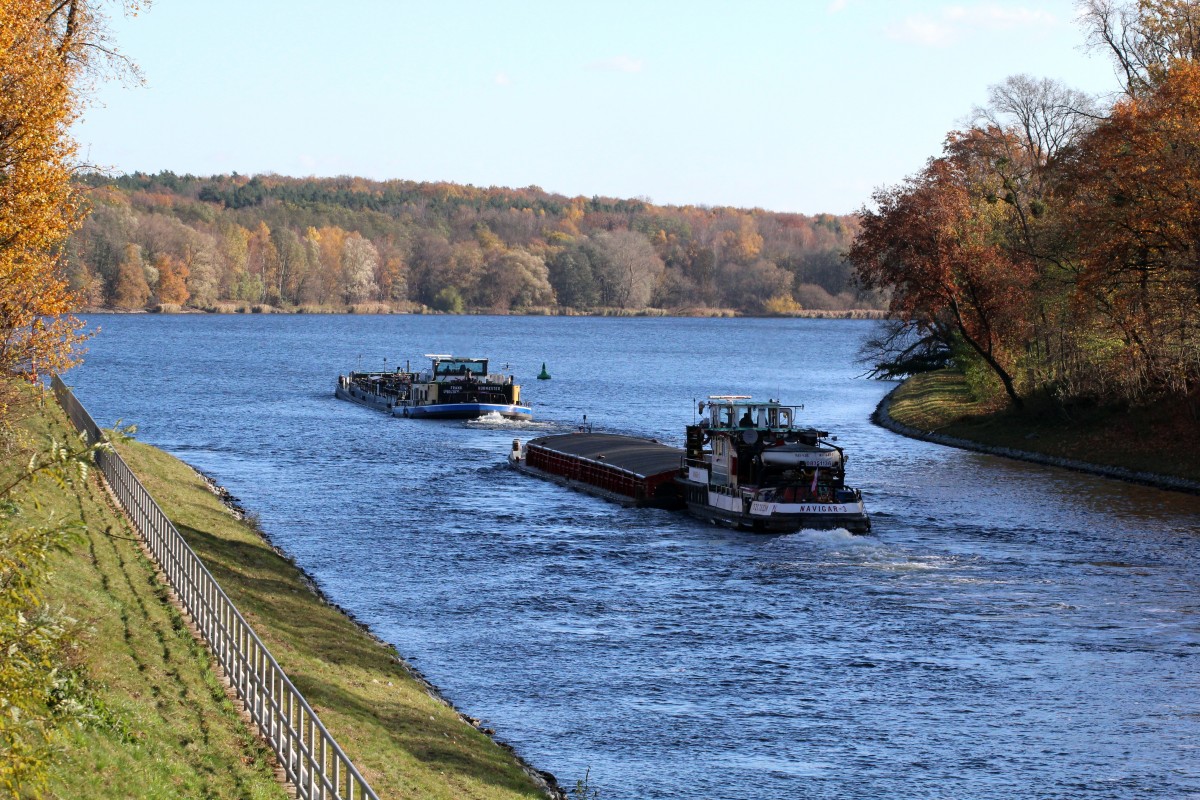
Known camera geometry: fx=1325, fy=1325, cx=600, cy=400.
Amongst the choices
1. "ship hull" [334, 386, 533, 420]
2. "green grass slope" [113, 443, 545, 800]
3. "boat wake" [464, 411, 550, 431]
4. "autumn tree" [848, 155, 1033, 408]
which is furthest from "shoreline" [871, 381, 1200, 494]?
"green grass slope" [113, 443, 545, 800]

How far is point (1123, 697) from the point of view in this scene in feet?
98.3

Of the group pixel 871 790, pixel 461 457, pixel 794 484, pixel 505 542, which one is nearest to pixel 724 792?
pixel 871 790

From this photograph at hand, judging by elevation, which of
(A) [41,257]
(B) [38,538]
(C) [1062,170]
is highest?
(C) [1062,170]

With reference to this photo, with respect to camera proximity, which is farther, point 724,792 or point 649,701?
point 649,701

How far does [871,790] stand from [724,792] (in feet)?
8.95

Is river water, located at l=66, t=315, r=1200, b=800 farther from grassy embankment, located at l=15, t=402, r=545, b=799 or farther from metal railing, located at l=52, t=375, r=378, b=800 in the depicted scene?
metal railing, located at l=52, t=375, r=378, b=800

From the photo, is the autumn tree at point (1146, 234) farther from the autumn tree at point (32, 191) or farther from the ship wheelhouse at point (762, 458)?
the autumn tree at point (32, 191)

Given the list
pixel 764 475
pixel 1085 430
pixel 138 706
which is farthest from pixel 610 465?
pixel 138 706

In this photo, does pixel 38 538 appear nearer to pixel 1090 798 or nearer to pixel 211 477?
pixel 1090 798

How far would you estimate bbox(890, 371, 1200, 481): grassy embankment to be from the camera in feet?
206

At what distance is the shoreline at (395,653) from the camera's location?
2450cm

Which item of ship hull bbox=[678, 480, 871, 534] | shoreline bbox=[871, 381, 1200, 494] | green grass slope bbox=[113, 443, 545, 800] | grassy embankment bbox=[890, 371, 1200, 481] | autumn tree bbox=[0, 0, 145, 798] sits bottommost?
green grass slope bbox=[113, 443, 545, 800]

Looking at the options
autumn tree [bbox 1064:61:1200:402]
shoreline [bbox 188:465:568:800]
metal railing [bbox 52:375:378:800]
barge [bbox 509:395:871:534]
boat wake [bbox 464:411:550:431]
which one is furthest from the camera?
boat wake [bbox 464:411:550:431]

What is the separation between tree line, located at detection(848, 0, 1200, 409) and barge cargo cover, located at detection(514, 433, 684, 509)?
21007 millimetres
